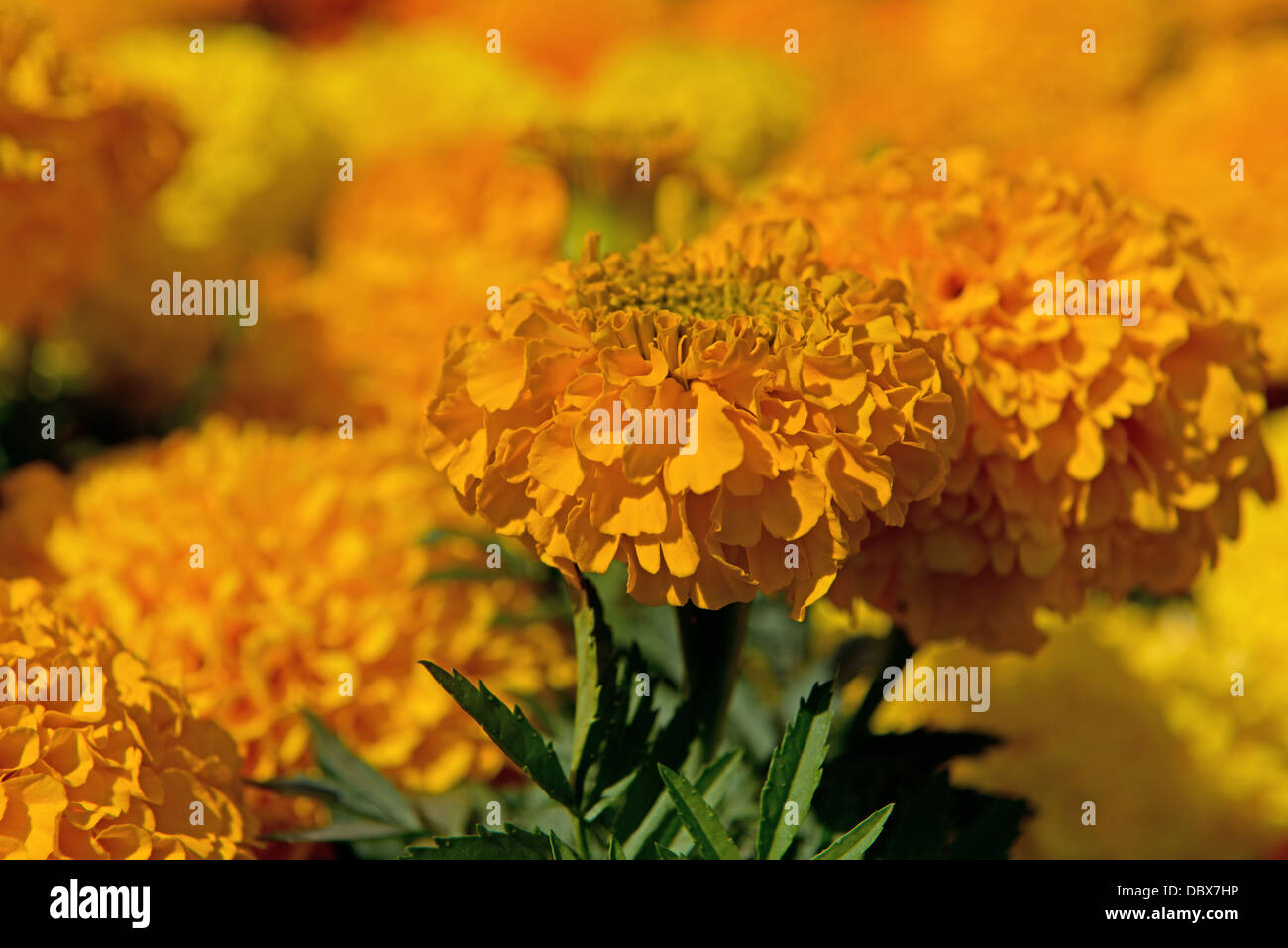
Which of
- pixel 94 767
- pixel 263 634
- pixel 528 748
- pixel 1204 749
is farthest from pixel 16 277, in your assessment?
pixel 1204 749

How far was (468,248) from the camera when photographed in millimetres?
1457

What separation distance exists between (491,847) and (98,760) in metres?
0.22

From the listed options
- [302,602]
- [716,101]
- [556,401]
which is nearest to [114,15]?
[716,101]

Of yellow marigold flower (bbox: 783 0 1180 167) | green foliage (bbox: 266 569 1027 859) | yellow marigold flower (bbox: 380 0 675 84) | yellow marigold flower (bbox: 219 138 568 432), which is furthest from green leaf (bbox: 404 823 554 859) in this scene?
yellow marigold flower (bbox: 380 0 675 84)

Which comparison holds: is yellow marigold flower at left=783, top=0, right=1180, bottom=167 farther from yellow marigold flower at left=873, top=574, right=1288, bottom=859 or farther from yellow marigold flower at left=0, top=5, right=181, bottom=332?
yellow marigold flower at left=0, top=5, right=181, bottom=332

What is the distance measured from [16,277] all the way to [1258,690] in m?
1.24

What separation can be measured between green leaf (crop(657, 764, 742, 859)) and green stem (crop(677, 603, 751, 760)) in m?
0.11

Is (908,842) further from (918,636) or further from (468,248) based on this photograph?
(468,248)

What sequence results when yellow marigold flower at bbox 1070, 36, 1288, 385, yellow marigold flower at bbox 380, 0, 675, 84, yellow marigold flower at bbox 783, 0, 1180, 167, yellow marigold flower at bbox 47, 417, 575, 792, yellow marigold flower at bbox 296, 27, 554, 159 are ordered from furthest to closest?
yellow marigold flower at bbox 380, 0, 675, 84 < yellow marigold flower at bbox 296, 27, 554, 159 < yellow marigold flower at bbox 783, 0, 1180, 167 < yellow marigold flower at bbox 1070, 36, 1288, 385 < yellow marigold flower at bbox 47, 417, 575, 792

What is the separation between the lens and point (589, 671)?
0.66 meters

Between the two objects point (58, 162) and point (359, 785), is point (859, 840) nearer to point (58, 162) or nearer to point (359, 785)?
point (359, 785)

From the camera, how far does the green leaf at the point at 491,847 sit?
0.62m

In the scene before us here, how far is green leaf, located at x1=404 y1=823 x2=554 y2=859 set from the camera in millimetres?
622

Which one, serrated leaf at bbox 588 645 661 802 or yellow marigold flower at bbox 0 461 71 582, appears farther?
yellow marigold flower at bbox 0 461 71 582
